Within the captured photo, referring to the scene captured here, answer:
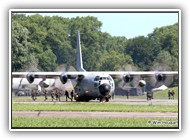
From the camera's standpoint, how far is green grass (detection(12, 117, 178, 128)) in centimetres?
1309

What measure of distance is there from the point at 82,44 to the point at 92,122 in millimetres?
2550

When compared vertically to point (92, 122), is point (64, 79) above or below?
above

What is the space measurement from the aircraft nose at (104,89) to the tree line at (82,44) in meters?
6.61

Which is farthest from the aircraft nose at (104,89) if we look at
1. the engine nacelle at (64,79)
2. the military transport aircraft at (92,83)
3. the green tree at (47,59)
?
the green tree at (47,59)

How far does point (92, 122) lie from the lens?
13.5 meters

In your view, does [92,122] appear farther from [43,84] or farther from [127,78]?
[127,78]

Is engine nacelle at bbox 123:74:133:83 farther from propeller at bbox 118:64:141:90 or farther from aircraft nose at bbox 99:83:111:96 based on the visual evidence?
aircraft nose at bbox 99:83:111:96

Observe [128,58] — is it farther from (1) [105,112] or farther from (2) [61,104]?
(2) [61,104]

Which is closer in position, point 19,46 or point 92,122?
point 92,122

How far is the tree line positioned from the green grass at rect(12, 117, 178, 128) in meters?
1.14

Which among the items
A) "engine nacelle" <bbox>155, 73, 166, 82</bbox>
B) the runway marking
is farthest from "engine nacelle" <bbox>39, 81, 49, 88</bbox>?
the runway marking

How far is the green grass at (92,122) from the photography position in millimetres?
13085

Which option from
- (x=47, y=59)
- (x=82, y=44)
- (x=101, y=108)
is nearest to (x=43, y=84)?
(x=101, y=108)
